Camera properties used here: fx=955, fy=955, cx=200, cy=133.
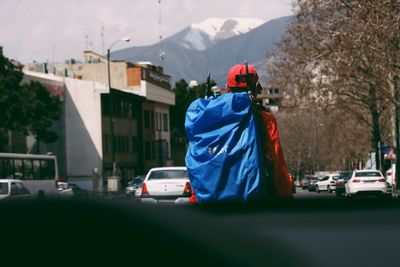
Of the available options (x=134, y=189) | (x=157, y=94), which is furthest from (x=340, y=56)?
(x=157, y=94)

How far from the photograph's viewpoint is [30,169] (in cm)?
3919

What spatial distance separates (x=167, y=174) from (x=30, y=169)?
19.0 meters

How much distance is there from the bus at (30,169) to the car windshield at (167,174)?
13.8m

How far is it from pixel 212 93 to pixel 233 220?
128 centimetres

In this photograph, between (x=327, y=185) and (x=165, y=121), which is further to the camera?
(x=165, y=121)

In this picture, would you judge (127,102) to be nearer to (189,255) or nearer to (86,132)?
(86,132)

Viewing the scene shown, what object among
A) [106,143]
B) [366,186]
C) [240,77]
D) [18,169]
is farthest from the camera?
[106,143]

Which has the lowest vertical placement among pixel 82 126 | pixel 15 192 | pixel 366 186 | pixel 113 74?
pixel 366 186

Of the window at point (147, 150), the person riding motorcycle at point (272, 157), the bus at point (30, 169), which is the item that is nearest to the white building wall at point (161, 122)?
the window at point (147, 150)

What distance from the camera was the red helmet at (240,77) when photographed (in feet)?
12.6

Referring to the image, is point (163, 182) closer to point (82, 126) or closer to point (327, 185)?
point (327, 185)

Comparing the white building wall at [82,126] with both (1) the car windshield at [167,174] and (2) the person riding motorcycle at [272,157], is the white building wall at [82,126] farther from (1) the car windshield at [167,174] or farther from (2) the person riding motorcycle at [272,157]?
(2) the person riding motorcycle at [272,157]

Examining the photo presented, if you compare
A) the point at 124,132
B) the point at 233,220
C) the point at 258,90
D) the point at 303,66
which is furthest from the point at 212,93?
the point at 124,132

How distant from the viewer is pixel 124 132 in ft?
279
